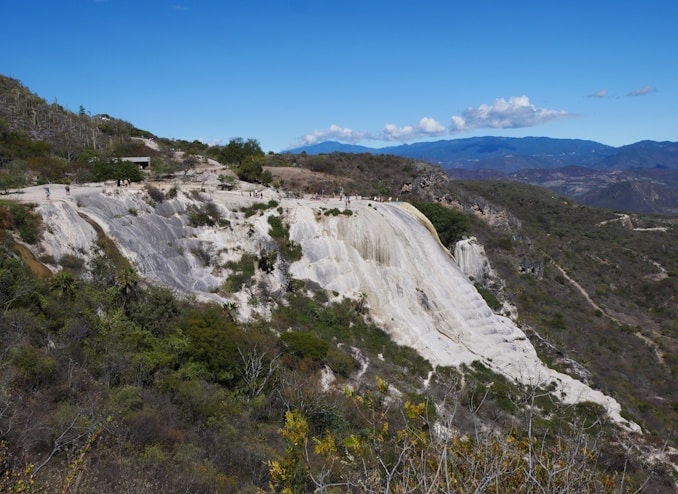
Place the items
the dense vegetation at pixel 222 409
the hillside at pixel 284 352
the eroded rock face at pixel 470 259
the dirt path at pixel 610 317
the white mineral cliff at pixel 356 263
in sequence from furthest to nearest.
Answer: the dirt path at pixel 610 317
the eroded rock face at pixel 470 259
the white mineral cliff at pixel 356 263
the hillside at pixel 284 352
the dense vegetation at pixel 222 409

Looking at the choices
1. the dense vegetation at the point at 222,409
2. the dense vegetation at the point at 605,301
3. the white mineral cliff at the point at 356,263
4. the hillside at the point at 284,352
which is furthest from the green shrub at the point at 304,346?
the dense vegetation at the point at 605,301

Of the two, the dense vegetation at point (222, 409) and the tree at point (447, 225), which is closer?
the dense vegetation at point (222, 409)

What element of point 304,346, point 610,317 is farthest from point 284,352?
point 610,317

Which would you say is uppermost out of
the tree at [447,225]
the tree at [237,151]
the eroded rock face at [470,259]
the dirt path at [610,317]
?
the tree at [237,151]

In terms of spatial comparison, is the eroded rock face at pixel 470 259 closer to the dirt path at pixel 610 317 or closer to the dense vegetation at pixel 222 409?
the dense vegetation at pixel 222 409

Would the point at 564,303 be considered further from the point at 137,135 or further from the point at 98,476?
the point at 137,135

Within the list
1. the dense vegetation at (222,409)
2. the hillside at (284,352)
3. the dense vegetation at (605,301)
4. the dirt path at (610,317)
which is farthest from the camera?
the dirt path at (610,317)
